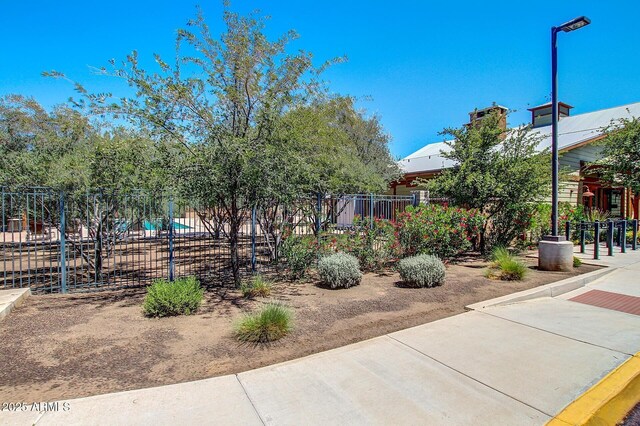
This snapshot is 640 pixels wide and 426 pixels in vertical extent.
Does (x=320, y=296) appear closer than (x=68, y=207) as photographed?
Yes

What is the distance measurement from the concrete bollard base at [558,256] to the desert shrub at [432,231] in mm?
2041

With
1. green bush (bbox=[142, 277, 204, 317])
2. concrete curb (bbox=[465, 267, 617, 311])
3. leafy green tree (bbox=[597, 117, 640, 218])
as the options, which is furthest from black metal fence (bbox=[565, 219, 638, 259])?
green bush (bbox=[142, 277, 204, 317])

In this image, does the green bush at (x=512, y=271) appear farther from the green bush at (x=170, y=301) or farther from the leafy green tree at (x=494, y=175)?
the green bush at (x=170, y=301)

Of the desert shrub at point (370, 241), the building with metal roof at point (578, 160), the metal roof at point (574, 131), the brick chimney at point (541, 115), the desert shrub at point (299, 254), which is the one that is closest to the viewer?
the desert shrub at point (299, 254)

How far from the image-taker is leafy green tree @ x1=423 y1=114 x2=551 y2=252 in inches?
414

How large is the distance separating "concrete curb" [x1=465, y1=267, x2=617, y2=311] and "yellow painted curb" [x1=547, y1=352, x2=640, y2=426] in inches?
90.7

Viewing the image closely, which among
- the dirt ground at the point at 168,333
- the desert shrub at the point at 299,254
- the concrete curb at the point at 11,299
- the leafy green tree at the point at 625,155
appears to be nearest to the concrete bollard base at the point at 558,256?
the dirt ground at the point at 168,333

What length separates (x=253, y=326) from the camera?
4.51m

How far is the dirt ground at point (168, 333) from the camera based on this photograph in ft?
11.9

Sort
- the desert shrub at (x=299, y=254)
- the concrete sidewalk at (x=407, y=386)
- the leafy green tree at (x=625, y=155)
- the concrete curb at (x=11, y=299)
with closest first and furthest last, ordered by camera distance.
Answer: the concrete sidewalk at (x=407, y=386) < the concrete curb at (x=11, y=299) < the desert shrub at (x=299, y=254) < the leafy green tree at (x=625, y=155)

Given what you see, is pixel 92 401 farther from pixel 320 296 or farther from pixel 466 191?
pixel 466 191

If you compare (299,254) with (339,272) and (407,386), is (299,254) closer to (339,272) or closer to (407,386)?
(339,272)

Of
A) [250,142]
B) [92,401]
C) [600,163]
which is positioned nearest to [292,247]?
[250,142]

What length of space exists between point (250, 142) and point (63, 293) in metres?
4.72
